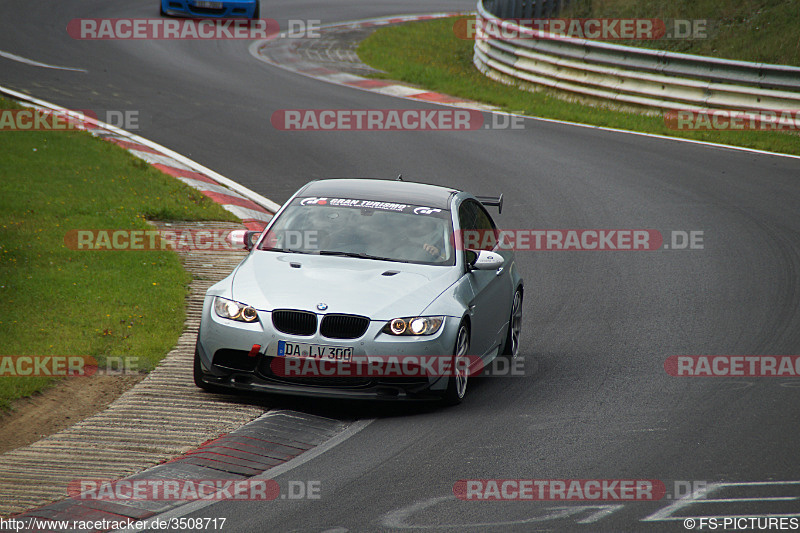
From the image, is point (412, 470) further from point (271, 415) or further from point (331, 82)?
point (331, 82)

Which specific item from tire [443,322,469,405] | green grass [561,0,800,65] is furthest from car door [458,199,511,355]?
green grass [561,0,800,65]

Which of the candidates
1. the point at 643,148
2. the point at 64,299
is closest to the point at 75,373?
the point at 64,299

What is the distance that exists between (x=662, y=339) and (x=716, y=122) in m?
11.0

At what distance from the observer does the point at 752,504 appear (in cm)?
600

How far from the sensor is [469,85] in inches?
937

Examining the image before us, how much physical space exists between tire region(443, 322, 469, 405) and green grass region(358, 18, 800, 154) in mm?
12197

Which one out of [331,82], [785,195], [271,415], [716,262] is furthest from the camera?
[331,82]

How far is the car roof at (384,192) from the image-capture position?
9.18m
